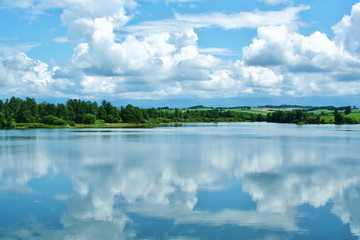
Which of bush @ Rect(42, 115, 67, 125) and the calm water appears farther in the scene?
bush @ Rect(42, 115, 67, 125)

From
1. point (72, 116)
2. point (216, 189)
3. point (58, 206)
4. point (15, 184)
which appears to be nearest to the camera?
point (58, 206)

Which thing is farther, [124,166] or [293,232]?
[124,166]

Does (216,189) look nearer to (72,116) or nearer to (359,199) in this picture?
(359,199)

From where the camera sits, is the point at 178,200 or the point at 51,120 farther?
the point at 51,120

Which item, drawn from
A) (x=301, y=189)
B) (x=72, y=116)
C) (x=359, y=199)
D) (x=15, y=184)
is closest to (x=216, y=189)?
(x=301, y=189)

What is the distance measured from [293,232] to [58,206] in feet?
35.5

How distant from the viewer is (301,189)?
22.5 meters

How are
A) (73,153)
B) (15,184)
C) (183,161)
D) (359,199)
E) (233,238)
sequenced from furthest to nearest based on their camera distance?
(73,153), (183,161), (15,184), (359,199), (233,238)

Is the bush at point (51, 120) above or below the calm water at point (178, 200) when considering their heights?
above

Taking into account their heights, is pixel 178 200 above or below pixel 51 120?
below

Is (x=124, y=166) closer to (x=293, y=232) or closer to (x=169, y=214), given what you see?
Result: (x=169, y=214)

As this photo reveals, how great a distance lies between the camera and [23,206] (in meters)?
18.4

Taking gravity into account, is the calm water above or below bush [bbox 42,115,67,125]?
below

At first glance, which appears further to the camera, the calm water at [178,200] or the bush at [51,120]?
the bush at [51,120]
